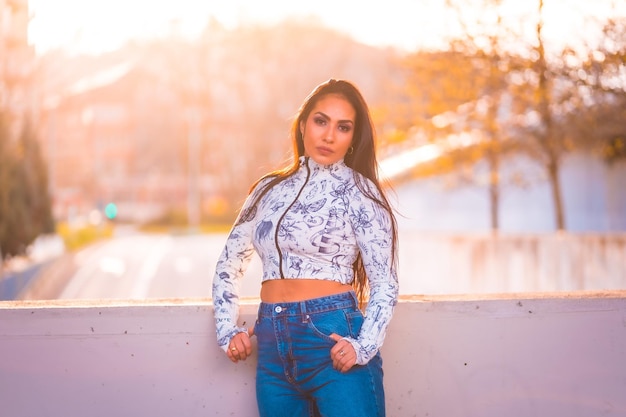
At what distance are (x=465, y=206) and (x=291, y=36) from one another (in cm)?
3107

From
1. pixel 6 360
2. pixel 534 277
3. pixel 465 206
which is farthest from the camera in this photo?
pixel 465 206

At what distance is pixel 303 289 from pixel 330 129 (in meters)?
0.69

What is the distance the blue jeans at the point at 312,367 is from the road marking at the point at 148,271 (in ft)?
36.4

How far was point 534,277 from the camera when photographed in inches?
566

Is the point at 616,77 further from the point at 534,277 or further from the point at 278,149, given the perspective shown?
the point at 278,149

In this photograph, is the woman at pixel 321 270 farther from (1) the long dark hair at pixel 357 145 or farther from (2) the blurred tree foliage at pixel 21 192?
(2) the blurred tree foliage at pixel 21 192

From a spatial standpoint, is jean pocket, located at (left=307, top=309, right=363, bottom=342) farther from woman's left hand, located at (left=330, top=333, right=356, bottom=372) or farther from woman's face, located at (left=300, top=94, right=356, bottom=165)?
A: woman's face, located at (left=300, top=94, right=356, bottom=165)

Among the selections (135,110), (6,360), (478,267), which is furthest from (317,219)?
(135,110)

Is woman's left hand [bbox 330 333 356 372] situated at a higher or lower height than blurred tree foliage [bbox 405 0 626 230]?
lower

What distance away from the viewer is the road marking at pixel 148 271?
17911 millimetres

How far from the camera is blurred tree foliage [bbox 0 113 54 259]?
18.9m

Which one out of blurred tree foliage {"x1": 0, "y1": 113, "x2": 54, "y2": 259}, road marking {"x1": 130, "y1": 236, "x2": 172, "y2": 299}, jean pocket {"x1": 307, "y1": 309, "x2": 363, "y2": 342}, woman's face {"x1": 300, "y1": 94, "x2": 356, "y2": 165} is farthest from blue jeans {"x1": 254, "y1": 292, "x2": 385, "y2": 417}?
blurred tree foliage {"x1": 0, "y1": 113, "x2": 54, "y2": 259}

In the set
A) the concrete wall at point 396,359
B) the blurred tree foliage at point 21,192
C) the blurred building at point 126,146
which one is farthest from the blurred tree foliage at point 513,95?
the blurred building at point 126,146

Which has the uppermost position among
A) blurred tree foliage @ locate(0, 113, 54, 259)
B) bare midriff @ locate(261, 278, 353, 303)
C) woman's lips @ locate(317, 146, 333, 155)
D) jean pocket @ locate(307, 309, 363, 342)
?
blurred tree foliage @ locate(0, 113, 54, 259)
